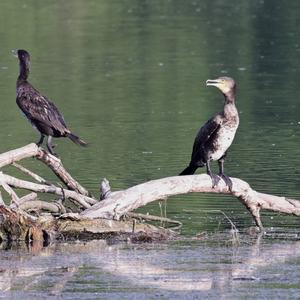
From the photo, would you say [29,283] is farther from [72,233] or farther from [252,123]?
[252,123]

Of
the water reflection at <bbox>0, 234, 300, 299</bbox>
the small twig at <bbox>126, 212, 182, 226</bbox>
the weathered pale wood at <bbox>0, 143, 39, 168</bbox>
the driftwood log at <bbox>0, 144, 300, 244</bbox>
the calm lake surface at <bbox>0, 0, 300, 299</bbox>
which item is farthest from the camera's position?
the small twig at <bbox>126, 212, 182, 226</bbox>

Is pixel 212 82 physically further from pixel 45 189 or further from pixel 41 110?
pixel 41 110

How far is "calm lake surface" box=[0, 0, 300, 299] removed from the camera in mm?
8281

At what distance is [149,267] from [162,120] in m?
9.22

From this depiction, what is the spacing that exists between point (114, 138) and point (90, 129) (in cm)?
85

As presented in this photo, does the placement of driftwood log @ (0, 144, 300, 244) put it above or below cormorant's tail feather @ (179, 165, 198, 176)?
below

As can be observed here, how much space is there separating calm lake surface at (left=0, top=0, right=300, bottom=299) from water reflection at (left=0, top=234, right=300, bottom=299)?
1 centimetres

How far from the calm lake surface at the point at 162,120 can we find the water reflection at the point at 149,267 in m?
0.01

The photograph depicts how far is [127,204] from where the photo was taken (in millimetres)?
9477

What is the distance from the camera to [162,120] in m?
17.7

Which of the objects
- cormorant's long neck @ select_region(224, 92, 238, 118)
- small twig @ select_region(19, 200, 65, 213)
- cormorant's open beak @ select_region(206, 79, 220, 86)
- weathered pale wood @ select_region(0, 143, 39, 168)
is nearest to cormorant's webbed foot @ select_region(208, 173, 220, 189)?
cormorant's long neck @ select_region(224, 92, 238, 118)

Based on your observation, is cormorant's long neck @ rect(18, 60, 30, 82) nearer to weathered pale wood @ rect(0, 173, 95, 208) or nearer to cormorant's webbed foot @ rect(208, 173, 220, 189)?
weathered pale wood @ rect(0, 173, 95, 208)

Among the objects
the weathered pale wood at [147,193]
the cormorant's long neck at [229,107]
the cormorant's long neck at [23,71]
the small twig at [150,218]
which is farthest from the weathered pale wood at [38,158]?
the cormorant's long neck at [23,71]

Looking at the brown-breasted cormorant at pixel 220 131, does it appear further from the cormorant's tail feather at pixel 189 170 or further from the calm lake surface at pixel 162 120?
the calm lake surface at pixel 162 120
